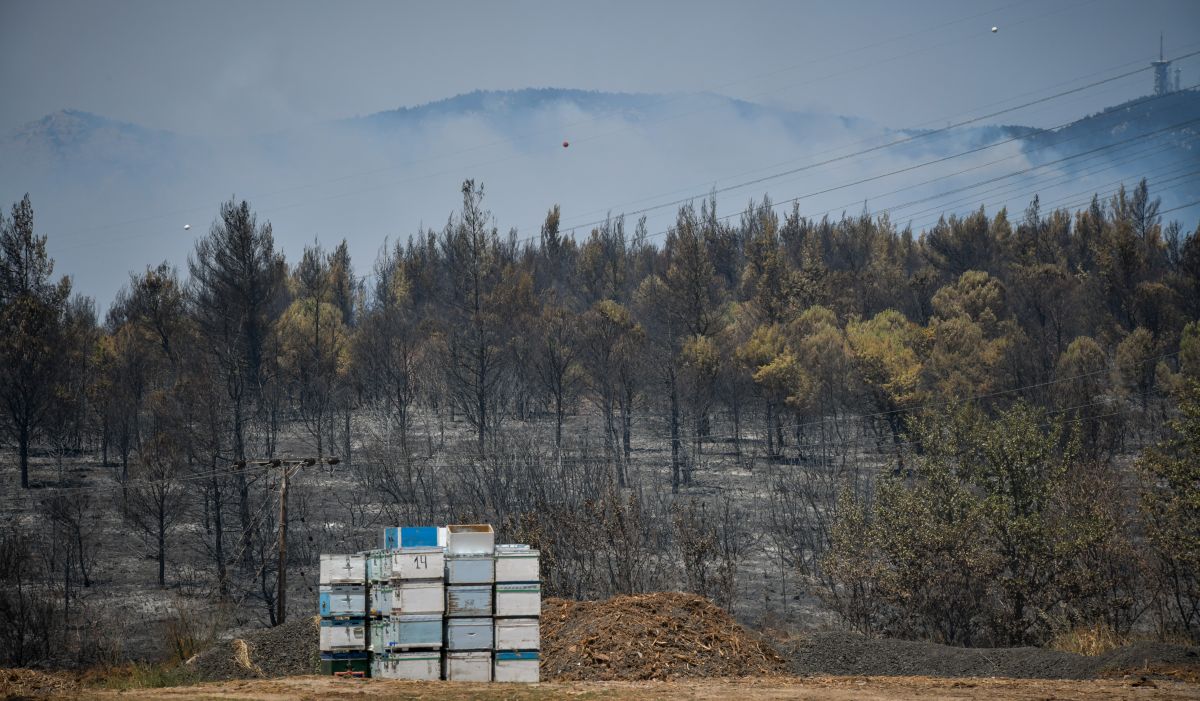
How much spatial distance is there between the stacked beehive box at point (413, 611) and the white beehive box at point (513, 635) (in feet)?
3.74

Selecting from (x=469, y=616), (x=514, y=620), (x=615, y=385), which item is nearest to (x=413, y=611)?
(x=469, y=616)

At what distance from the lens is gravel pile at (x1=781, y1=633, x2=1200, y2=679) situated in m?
23.9

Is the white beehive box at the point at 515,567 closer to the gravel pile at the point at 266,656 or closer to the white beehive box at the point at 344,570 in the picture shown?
the white beehive box at the point at 344,570

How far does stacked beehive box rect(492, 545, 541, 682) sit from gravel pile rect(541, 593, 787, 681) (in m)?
2.50

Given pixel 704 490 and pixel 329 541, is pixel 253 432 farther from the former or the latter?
pixel 704 490

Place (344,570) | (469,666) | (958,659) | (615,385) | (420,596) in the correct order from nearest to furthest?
(420,596) < (469,666) < (344,570) < (958,659) < (615,385)

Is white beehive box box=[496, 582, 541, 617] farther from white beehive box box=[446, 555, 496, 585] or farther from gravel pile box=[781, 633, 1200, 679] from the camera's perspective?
gravel pile box=[781, 633, 1200, 679]

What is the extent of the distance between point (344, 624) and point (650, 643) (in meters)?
6.95

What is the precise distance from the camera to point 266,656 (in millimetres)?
27109

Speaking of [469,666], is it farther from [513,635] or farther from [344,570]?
[344,570]

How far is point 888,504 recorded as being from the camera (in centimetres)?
3716

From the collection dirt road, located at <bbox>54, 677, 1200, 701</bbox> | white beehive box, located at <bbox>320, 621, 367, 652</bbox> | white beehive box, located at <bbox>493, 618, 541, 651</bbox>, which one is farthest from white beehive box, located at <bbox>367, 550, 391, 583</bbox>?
white beehive box, located at <bbox>493, 618, 541, 651</bbox>

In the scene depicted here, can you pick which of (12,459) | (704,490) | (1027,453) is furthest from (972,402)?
(12,459)

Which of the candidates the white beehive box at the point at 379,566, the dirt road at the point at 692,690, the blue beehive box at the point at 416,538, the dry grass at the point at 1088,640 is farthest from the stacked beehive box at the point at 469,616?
the dry grass at the point at 1088,640
